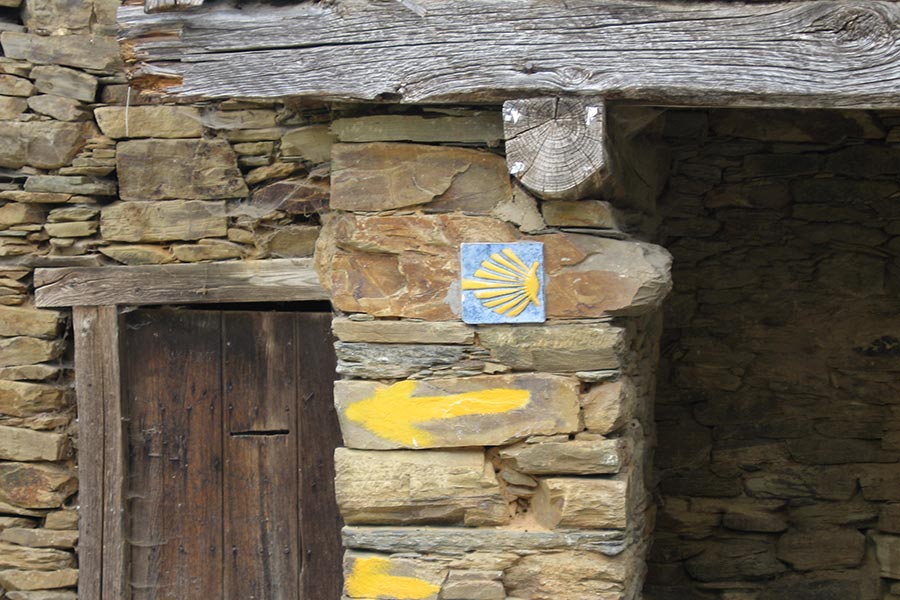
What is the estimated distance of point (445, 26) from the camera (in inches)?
128

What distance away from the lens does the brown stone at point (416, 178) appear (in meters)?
3.40

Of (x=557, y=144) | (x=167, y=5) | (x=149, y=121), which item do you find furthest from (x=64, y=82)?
(x=557, y=144)

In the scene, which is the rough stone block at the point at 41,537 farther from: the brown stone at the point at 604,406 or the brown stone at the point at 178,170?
the brown stone at the point at 604,406

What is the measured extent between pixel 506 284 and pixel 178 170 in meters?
1.59

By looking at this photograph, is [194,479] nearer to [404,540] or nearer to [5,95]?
[404,540]

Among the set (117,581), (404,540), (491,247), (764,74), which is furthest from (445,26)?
(117,581)

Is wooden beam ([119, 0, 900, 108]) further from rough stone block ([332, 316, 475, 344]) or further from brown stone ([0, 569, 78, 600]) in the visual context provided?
brown stone ([0, 569, 78, 600])

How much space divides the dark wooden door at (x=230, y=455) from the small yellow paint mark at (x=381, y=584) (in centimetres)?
87

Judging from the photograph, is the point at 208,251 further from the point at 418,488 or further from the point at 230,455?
the point at 418,488

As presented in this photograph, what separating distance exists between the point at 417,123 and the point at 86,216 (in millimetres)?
1573

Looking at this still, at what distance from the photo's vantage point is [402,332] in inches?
135

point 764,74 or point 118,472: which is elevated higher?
point 764,74

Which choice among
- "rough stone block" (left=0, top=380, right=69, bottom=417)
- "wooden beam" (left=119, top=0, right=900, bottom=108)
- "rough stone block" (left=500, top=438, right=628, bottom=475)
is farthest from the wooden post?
"rough stone block" (left=0, top=380, right=69, bottom=417)

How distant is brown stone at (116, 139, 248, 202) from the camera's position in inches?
169
